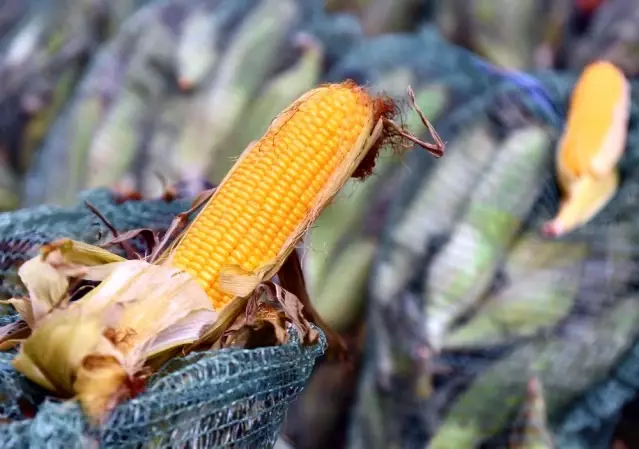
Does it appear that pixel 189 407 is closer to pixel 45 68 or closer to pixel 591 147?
pixel 591 147

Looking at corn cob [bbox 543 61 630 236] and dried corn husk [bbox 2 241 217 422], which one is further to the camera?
corn cob [bbox 543 61 630 236]

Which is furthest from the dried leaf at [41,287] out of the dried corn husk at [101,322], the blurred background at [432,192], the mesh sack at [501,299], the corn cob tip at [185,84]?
the corn cob tip at [185,84]

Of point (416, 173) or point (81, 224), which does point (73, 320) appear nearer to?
point (81, 224)

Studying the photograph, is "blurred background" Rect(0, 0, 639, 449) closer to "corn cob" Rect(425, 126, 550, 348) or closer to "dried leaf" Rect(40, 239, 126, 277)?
"corn cob" Rect(425, 126, 550, 348)

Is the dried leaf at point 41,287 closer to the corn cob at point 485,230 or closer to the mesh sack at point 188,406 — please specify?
the mesh sack at point 188,406

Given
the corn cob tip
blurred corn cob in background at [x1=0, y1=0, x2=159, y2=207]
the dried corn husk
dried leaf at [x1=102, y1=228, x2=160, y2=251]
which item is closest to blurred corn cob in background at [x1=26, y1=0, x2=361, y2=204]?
the corn cob tip

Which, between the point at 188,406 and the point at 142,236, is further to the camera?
the point at 142,236

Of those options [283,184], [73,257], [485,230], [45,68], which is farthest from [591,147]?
[45,68]

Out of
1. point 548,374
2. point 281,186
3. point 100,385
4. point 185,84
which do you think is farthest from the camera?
point 185,84

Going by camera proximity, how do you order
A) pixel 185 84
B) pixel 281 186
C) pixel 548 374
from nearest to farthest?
pixel 281 186 < pixel 548 374 < pixel 185 84
